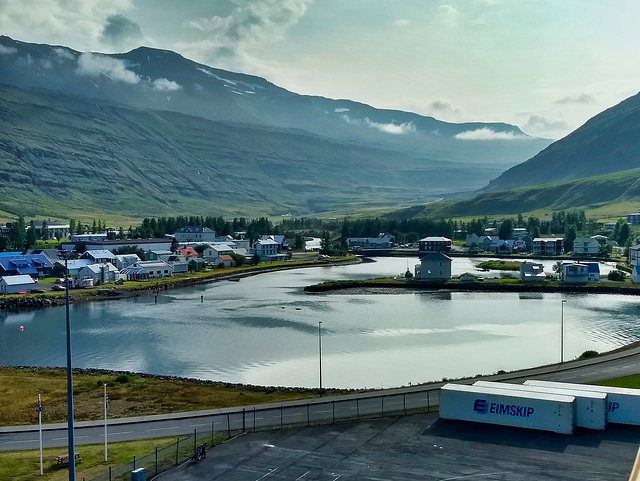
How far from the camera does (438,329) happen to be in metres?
56.9

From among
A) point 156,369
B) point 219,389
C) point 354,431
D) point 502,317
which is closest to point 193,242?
point 502,317

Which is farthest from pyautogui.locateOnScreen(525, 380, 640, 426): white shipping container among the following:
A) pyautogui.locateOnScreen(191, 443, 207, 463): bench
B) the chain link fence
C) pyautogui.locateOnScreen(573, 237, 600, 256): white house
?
pyautogui.locateOnScreen(573, 237, 600, 256): white house

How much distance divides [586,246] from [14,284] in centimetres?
9288

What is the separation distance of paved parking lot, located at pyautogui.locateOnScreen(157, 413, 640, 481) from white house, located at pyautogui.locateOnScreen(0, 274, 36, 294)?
65.8 metres

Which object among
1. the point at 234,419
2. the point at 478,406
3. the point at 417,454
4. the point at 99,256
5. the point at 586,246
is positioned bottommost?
the point at 234,419

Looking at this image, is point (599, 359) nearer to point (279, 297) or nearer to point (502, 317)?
point (502, 317)

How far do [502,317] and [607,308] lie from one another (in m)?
12.1

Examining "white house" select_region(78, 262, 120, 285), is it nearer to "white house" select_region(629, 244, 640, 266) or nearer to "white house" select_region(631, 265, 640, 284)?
"white house" select_region(631, 265, 640, 284)

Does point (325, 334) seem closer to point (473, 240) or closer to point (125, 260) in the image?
point (125, 260)

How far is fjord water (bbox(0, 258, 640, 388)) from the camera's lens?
141ft

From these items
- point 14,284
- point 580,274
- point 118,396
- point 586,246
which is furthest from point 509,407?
point 586,246

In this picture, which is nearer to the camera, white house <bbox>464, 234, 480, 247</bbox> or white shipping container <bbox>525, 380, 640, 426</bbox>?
white shipping container <bbox>525, 380, 640, 426</bbox>

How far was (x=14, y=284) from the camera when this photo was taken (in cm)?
8269

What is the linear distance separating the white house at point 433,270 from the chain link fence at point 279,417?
58.9 meters
